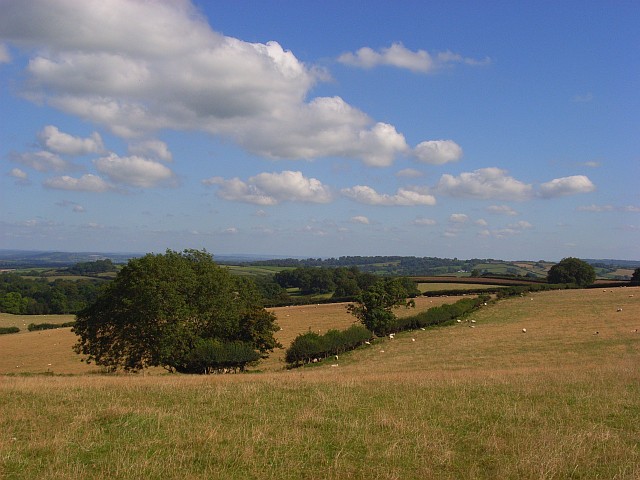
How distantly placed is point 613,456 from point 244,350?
31071 millimetres

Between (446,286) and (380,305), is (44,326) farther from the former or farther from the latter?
(446,286)

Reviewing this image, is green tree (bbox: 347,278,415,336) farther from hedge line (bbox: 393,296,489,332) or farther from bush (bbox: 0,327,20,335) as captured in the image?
bush (bbox: 0,327,20,335)

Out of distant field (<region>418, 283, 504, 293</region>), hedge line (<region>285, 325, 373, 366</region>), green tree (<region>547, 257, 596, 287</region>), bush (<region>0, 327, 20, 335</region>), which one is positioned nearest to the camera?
hedge line (<region>285, 325, 373, 366</region>)

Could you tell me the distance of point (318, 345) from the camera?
153ft

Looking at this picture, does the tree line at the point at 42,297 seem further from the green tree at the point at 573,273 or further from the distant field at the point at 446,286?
the green tree at the point at 573,273

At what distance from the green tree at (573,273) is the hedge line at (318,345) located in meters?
77.4

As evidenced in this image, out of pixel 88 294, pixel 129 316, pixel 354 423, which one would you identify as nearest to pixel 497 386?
pixel 354 423

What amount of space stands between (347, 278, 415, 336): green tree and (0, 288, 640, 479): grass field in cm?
3843

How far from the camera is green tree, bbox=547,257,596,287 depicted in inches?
4382

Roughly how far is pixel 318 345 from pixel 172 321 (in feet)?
49.5

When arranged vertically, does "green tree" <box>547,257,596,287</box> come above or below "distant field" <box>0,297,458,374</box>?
above

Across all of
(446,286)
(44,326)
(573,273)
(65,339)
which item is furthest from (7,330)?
(573,273)

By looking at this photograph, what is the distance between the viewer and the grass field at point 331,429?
29.1ft

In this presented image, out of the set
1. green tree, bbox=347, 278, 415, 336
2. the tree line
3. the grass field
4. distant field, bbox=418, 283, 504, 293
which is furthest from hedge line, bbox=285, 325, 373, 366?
the tree line
